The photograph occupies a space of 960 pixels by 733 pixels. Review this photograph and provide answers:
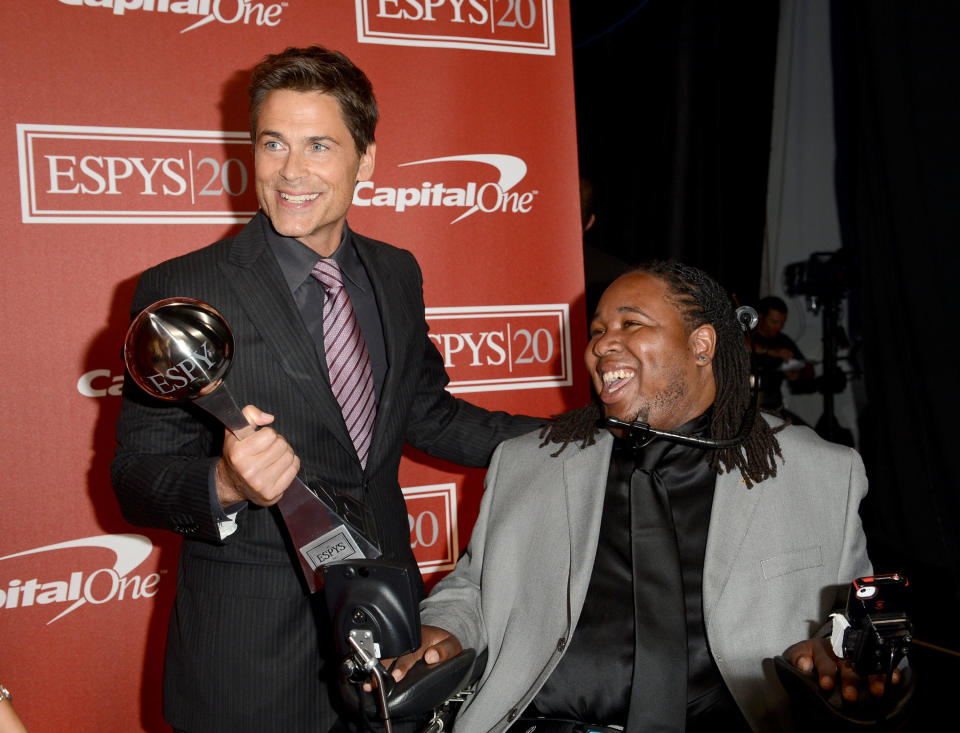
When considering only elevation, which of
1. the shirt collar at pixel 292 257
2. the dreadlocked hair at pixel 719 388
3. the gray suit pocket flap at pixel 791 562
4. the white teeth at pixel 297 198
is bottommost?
the gray suit pocket flap at pixel 791 562

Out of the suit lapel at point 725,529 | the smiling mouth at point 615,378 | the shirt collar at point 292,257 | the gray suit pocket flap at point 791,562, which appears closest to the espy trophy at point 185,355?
the shirt collar at point 292,257

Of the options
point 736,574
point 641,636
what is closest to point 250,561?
point 641,636

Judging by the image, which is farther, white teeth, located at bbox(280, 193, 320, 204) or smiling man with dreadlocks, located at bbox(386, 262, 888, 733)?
white teeth, located at bbox(280, 193, 320, 204)

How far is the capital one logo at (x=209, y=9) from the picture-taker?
2773 millimetres

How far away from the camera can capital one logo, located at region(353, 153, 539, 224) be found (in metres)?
3.13

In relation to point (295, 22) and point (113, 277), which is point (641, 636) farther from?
point (295, 22)

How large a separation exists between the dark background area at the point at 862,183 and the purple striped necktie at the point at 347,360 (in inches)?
90.8

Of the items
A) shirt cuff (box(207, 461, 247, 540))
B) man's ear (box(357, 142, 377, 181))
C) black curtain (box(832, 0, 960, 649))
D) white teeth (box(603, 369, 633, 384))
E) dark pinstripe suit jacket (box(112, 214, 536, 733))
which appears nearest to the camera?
shirt cuff (box(207, 461, 247, 540))

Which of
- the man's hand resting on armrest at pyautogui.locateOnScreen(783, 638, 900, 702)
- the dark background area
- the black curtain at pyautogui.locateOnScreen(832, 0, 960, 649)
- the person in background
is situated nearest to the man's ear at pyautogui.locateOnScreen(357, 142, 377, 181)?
the man's hand resting on armrest at pyautogui.locateOnScreen(783, 638, 900, 702)

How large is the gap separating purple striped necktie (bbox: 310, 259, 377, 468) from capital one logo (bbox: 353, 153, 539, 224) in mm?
1045

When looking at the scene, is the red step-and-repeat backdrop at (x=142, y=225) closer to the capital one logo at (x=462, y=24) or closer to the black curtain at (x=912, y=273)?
the capital one logo at (x=462, y=24)

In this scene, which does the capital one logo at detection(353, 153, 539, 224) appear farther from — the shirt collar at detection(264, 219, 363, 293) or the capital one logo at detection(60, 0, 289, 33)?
the shirt collar at detection(264, 219, 363, 293)

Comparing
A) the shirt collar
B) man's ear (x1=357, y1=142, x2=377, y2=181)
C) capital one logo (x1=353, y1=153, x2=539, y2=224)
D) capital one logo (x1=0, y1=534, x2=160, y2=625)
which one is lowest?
capital one logo (x1=0, y1=534, x2=160, y2=625)

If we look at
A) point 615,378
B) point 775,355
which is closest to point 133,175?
point 615,378
